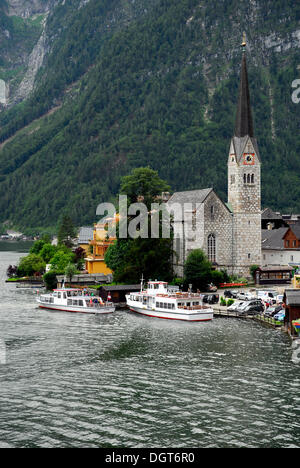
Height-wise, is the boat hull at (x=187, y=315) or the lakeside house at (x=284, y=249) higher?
the lakeside house at (x=284, y=249)

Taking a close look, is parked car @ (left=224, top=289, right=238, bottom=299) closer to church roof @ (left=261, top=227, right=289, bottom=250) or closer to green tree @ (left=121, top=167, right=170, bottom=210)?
green tree @ (left=121, top=167, right=170, bottom=210)

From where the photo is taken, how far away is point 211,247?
95.3 metres

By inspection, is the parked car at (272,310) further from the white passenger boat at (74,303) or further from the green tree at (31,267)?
the green tree at (31,267)

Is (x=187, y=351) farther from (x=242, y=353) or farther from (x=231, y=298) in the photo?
(x=231, y=298)

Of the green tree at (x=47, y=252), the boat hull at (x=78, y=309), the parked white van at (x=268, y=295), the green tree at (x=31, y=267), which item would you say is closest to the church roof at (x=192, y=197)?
the parked white van at (x=268, y=295)

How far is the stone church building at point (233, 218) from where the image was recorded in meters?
93.9

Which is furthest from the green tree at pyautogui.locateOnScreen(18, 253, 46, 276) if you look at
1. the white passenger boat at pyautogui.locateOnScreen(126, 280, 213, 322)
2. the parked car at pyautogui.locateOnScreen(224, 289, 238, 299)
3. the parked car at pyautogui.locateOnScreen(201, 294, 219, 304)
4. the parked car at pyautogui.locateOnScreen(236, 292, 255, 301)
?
the parked car at pyautogui.locateOnScreen(236, 292, 255, 301)

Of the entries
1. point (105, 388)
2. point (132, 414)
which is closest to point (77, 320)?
point (105, 388)

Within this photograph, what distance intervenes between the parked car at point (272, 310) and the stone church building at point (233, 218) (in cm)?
2437

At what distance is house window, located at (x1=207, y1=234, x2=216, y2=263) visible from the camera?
9500cm

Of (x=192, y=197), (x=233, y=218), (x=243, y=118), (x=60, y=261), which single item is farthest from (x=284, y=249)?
(x=60, y=261)

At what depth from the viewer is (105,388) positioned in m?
42.0

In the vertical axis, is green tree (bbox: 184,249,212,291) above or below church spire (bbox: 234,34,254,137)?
below

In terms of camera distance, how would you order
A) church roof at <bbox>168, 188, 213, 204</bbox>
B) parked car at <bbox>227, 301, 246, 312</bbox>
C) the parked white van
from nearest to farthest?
1. parked car at <bbox>227, 301, 246, 312</bbox>
2. the parked white van
3. church roof at <bbox>168, 188, 213, 204</bbox>
